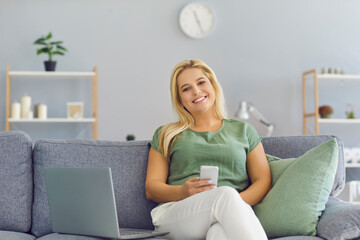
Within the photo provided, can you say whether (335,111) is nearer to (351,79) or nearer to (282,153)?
(351,79)

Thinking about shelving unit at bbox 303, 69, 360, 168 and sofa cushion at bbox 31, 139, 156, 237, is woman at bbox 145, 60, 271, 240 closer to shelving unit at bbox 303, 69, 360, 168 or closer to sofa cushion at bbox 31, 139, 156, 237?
sofa cushion at bbox 31, 139, 156, 237

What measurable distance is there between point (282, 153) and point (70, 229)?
93cm

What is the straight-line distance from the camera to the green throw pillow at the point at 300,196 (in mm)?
1737

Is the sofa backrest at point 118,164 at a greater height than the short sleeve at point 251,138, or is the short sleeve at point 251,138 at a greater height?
the short sleeve at point 251,138

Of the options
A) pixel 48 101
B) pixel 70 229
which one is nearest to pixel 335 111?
pixel 48 101

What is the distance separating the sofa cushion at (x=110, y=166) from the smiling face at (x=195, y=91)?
285 millimetres

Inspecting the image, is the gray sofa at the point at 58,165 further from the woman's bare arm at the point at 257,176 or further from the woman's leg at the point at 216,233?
the woman's leg at the point at 216,233

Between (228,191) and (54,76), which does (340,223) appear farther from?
(54,76)

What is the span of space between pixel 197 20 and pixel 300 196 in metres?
3.18

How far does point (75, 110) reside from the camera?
4.48 meters

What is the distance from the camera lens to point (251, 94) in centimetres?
475

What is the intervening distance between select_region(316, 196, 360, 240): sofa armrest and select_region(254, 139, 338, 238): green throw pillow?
3 cm

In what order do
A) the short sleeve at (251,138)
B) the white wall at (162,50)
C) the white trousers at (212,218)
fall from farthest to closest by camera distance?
1. the white wall at (162,50)
2. the short sleeve at (251,138)
3. the white trousers at (212,218)

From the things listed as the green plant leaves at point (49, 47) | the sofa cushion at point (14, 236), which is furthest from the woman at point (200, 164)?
the green plant leaves at point (49, 47)
